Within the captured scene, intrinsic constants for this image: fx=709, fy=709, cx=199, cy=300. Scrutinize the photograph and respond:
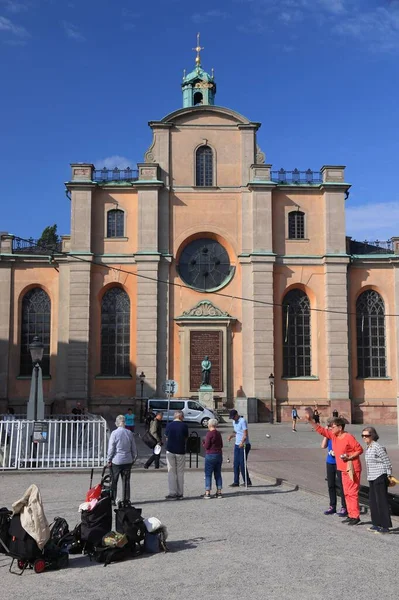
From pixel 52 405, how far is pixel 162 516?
92.5ft

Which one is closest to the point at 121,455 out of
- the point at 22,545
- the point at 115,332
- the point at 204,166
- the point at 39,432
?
the point at 22,545

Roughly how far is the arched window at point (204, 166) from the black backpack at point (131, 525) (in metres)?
33.9

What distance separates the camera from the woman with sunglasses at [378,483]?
10578 millimetres

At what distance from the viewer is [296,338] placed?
40.4 meters

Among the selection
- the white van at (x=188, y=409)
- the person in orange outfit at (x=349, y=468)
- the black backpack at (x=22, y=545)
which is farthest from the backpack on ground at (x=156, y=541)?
the white van at (x=188, y=409)

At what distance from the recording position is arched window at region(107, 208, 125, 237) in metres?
40.9

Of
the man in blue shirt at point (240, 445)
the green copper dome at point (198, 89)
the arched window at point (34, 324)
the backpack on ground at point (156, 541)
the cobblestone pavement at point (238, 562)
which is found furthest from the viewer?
the green copper dome at point (198, 89)

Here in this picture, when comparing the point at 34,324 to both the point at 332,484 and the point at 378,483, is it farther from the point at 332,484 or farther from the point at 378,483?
the point at 378,483

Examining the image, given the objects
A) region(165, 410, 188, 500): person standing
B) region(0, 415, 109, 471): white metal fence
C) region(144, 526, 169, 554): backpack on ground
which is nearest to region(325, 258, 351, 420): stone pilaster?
region(0, 415, 109, 471): white metal fence

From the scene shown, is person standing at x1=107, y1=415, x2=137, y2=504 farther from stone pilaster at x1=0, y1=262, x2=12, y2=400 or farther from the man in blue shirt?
stone pilaster at x1=0, y1=262, x2=12, y2=400

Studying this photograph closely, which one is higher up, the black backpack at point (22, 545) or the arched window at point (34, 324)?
the arched window at point (34, 324)

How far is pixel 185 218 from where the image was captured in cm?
4116

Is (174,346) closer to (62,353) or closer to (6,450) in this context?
(62,353)

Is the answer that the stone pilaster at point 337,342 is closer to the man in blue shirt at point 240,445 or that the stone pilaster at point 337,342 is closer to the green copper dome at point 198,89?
the green copper dome at point 198,89
